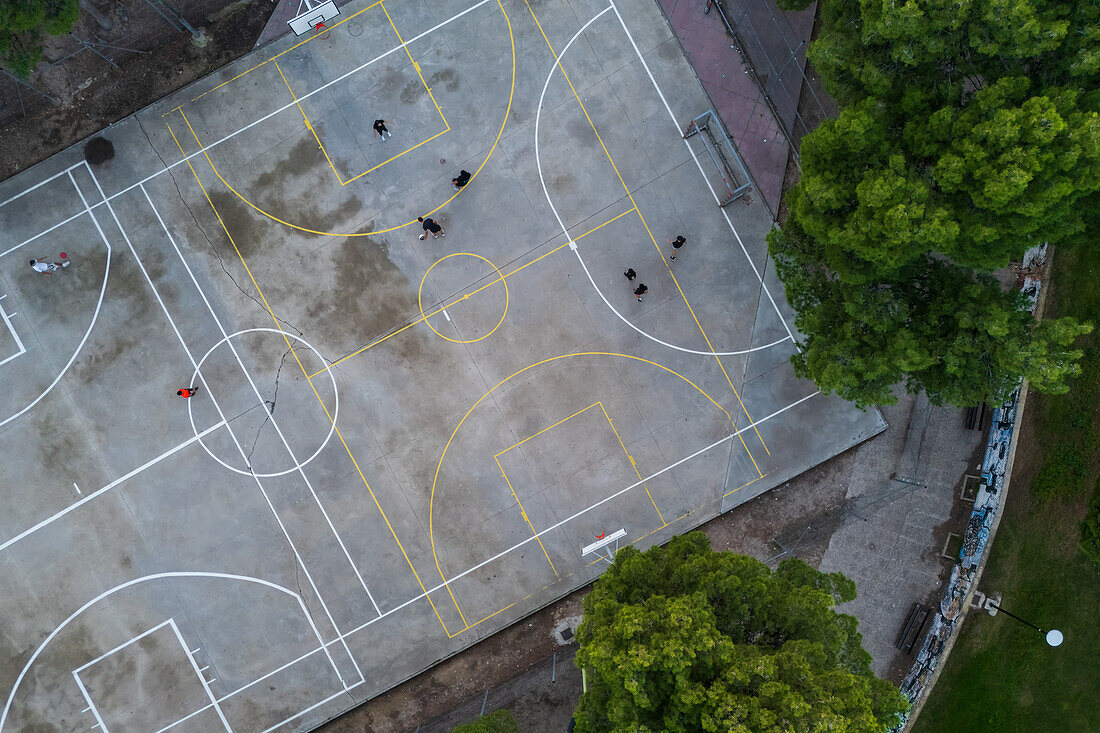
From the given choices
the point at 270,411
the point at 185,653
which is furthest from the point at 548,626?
the point at 185,653

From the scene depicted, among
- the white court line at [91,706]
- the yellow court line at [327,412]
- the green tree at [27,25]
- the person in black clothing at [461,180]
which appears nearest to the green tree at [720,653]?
the yellow court line at [327,412]

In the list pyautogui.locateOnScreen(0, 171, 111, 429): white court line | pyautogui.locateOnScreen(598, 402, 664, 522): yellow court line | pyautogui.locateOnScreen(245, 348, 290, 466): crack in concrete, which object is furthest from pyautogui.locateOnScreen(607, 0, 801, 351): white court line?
pyautogui.locateOnScreen(0, 171, 111, 429): white court line

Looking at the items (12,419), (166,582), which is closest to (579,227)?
(166,582)

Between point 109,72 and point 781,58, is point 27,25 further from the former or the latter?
point 781,58

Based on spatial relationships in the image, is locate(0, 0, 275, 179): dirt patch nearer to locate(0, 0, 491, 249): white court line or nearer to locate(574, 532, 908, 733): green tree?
locate(0, 0, 491, 249): white court line

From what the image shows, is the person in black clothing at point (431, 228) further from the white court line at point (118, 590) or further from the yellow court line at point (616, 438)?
the white court line at point (118, 590)

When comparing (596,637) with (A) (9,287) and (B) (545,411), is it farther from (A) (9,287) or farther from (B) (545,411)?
(A) (9,287)
